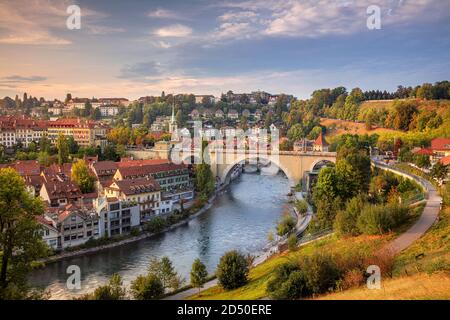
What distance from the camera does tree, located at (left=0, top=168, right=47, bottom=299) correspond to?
5.23 metres

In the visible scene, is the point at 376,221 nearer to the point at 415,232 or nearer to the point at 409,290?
the point at 415,232

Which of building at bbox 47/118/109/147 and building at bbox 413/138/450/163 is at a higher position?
building at bbox 47/118/109/147

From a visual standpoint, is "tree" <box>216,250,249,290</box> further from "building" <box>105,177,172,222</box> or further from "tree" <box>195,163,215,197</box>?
"tree" <box>195,163,215,197</box>

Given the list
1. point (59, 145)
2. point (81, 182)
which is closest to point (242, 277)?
point (81, 182)

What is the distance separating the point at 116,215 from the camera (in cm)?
1139

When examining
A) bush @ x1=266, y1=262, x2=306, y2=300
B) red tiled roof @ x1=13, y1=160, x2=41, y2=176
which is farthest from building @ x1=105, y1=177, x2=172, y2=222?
bush @ x1=266, y1=262, x2=306, y2=300

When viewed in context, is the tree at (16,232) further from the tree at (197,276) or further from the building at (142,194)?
the building at (142,194)

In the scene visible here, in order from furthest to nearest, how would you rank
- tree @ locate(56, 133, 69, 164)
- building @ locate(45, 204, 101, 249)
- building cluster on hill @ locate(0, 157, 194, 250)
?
tree @ locate(56, 133, 69, 164) → building cluster on hill @ locate(0, 157, 194, 250) → building @ locate(45, 204, 101, 249)

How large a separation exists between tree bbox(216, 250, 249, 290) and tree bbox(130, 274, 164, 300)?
3.31 ft

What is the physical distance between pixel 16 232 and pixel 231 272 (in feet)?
10.4

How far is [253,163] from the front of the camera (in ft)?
90.5

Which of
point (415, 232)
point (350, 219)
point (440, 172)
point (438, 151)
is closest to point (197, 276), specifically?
point (350, 219)

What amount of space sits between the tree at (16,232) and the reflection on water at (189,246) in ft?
8.64
